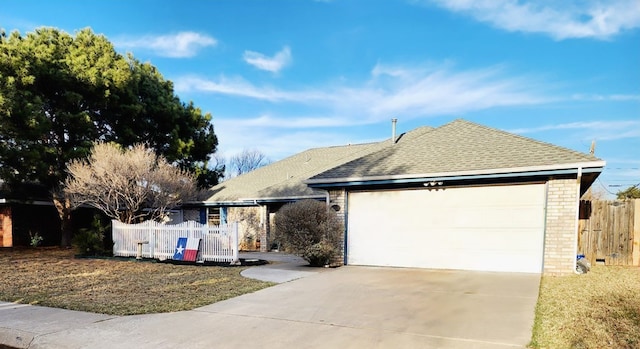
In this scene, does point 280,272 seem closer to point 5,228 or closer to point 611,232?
point 611,232

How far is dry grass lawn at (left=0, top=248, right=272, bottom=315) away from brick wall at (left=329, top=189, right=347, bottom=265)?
2.96 metres

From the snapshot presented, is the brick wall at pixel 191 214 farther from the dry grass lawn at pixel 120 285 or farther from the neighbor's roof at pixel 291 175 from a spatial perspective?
the dry grass lawn at pixel 120 285

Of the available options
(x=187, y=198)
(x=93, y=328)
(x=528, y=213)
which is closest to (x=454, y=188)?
(x=528, y=213)

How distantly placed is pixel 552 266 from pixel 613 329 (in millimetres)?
4646

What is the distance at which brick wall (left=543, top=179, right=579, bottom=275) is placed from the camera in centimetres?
852

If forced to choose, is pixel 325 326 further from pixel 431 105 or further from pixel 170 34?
pixel 431 105

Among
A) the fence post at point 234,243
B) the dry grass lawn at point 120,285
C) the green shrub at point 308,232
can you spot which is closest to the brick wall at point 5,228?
the dry grass lawn at point 120,285

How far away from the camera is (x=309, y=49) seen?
16.2 metres

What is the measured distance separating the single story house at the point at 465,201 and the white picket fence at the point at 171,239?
335 centimetres

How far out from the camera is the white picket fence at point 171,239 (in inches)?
452

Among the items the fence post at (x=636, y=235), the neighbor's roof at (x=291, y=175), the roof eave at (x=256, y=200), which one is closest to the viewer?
the fence post at (x=636, y=235)

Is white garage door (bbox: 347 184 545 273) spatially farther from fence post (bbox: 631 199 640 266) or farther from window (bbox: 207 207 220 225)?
window (bbox: 207 207 220 225)

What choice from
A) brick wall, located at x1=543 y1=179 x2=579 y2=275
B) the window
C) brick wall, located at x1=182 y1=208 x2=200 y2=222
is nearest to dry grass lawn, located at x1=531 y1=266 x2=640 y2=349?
brick wall, located at x1=543 y1=179 x2=579 y2=275

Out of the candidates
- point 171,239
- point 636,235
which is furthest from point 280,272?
point 636,235
